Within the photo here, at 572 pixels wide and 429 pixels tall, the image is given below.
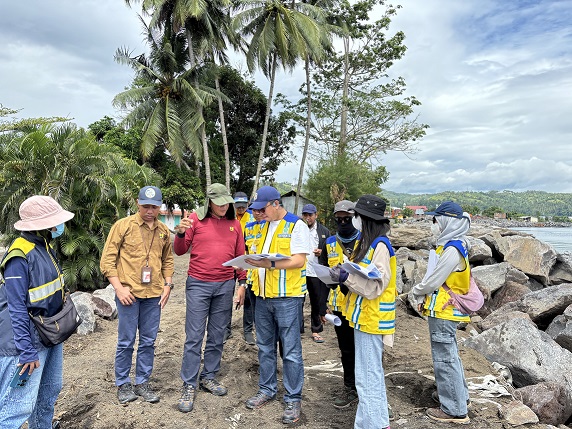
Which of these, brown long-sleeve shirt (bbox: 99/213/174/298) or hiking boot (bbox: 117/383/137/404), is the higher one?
brown long-sleeve shirt (bbox: 99/213/174/298)

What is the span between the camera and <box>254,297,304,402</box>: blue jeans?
3629mm

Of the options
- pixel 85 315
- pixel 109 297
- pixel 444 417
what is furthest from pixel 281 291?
pixel 109 297

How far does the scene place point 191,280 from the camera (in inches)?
156

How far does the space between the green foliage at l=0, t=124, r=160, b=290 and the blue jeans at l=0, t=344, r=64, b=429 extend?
679 centimetres

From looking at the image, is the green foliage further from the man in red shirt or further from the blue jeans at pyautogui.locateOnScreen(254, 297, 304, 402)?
the blue jeans at pyautogui.locateOnScreen(254, 297, 304, 402)

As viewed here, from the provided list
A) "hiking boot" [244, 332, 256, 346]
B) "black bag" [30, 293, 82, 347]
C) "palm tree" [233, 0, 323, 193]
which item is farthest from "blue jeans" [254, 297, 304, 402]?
"palm tree" [233, 0, 323, 193]

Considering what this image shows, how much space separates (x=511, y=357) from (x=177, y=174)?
17.1 m

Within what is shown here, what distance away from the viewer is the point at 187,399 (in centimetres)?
376

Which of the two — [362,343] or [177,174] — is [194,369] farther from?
[177,174]

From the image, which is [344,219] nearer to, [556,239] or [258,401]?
[258,401]

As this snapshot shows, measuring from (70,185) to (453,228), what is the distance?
8.37 meters

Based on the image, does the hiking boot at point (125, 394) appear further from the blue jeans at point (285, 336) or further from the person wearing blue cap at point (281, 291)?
the blue jeans at point (285, 336)

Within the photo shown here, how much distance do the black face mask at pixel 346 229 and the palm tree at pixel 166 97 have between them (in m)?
15.3

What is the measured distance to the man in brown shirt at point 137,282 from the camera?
149 inches
